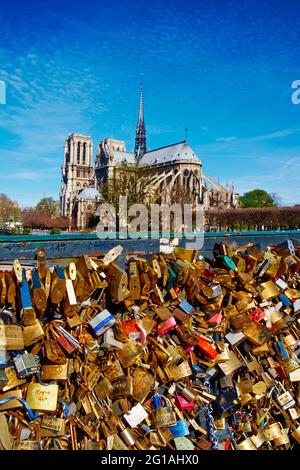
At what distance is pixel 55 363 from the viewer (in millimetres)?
2305

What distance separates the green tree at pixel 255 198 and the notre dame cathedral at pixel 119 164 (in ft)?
19.5

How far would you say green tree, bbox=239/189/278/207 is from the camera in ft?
237

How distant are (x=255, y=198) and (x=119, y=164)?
4324 cm

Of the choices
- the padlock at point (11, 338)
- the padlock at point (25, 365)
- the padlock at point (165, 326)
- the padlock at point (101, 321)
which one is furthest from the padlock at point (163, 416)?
the padlock at point (11, 338)

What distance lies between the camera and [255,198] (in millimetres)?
82125

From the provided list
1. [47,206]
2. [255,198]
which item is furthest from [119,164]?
[255,198]

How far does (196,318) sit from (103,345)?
842 millimetres

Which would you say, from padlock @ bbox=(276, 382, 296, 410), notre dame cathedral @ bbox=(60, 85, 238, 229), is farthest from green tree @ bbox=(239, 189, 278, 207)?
padlock @ bbox=(276, 382, 296, 410)

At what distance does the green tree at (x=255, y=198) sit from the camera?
2847 inches

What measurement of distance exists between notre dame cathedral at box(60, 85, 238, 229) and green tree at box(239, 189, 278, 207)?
234 inches

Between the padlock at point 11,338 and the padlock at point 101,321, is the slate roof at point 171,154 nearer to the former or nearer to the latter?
the padlock at point 101,321

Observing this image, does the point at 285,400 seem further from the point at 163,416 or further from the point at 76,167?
the point at 76,167

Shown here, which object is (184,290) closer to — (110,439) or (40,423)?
(110,439)

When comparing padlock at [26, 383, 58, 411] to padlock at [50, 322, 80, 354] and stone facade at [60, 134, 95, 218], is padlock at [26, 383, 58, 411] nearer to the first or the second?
padlock at [50, 322, 80, 354]
